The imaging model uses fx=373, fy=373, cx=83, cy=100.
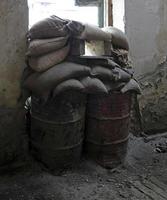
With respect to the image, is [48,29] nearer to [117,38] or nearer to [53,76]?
[53,76]

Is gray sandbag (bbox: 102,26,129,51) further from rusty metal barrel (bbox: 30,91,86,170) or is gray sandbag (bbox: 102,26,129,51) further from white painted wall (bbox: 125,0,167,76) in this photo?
rusty metal barrel (bbox: 30,91,86,170)

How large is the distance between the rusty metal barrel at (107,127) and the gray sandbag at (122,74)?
0.36 ft

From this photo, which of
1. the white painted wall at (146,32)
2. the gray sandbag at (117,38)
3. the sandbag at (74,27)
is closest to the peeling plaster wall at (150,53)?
the white painted wall at (146,32)

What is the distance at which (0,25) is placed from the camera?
2430 millimetres

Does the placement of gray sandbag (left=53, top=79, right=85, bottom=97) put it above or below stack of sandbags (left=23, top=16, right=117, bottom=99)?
below

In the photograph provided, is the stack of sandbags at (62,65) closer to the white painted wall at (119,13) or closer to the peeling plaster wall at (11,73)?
the peeling plaster wall at (11,73)

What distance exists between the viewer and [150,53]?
327 centimetres

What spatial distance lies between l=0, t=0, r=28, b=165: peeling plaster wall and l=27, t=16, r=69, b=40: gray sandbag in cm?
11

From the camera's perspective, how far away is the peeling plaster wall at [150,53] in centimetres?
314

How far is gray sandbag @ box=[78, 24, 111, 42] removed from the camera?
2557 mm

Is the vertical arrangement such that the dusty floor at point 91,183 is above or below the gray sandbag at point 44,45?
below

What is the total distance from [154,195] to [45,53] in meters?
1.15

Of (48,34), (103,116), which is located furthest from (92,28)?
(103,116)

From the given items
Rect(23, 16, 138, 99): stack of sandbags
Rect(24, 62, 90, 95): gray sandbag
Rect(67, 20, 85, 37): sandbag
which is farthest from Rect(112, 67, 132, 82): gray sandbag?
Rect(67, 20, 85, 37): sandbag
